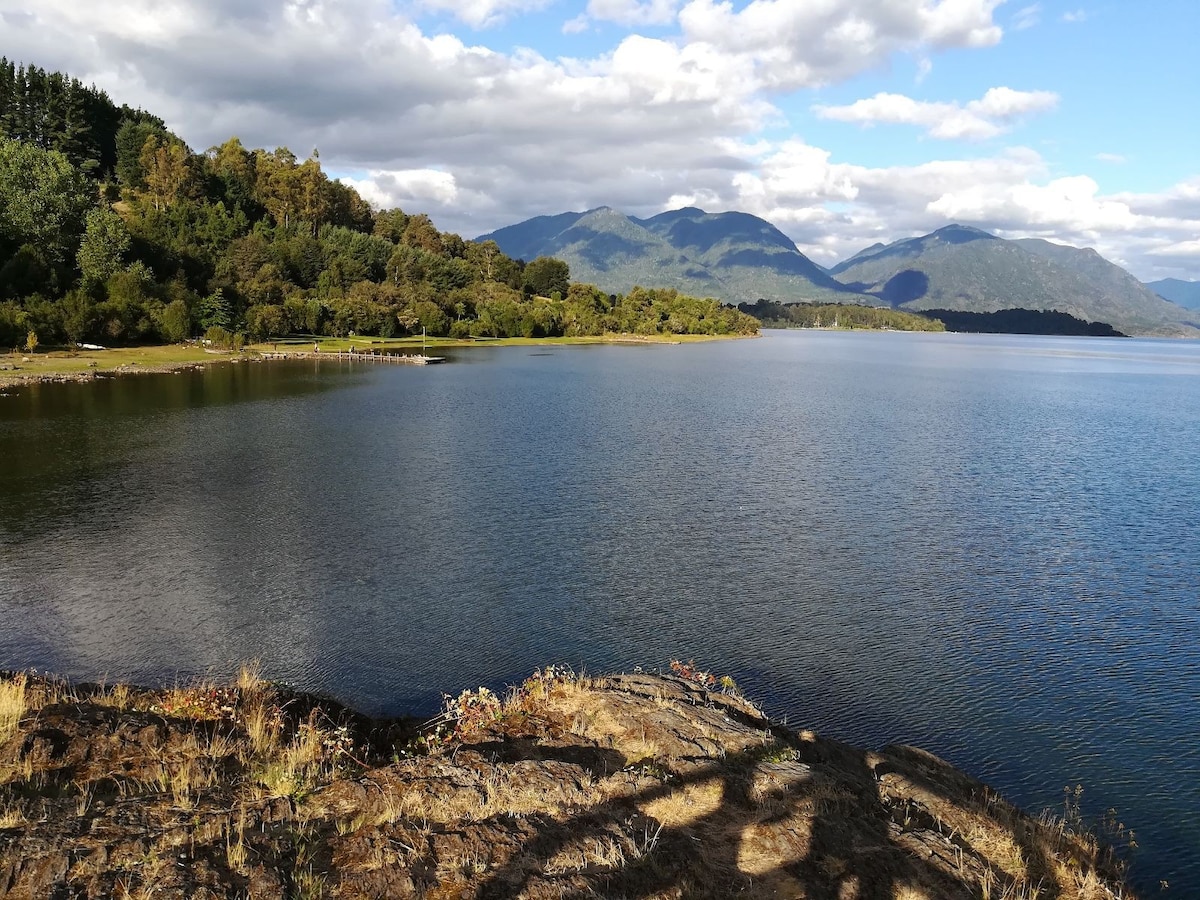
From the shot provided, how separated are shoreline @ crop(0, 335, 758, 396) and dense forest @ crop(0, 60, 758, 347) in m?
3.60

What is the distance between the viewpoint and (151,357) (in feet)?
316

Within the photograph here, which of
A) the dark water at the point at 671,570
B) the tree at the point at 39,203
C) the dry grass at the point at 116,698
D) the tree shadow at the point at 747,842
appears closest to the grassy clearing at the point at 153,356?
the tree at the point at 39,203

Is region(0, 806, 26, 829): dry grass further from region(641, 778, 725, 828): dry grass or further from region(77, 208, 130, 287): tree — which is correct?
region(77, 208, 130, 287): tree

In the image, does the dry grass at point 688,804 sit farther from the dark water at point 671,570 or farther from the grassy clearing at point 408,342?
the grassy clearing at point 408,342

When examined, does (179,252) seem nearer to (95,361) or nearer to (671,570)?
(95,361)

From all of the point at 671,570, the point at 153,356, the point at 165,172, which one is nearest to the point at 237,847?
the point at 671,570

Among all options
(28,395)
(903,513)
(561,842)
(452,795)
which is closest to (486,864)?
(561,842)

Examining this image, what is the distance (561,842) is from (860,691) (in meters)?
11.2

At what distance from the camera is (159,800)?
384 inches

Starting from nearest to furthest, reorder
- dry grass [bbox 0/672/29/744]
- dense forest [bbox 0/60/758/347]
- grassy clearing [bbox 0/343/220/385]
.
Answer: dry grass [bbox 0/672/29/744] < grassy clearing [bbox 0/343/220/385] < dense forest [bbox 0/60/758/347]

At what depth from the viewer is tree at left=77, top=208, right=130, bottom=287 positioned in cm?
10469

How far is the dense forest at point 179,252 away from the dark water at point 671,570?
56013 millimetres

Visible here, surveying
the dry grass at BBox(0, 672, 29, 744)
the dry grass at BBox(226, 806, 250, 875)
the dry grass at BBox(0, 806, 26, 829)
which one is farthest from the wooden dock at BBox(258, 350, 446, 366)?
the dry grass at BBox(226, 806, 250, 875)

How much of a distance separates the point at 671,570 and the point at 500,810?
54.6 feet
